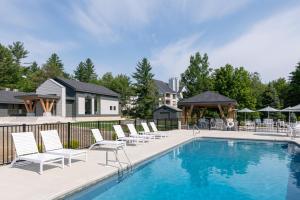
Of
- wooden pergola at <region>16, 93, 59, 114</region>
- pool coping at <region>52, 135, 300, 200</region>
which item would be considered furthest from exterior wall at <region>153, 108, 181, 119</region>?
pool coping at <region>52, 135, 300, 200</region>

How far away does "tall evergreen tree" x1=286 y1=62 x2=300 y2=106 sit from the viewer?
130 feet

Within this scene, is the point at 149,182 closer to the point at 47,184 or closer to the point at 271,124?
the point at 47,184

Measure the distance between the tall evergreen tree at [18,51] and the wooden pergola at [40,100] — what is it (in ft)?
115

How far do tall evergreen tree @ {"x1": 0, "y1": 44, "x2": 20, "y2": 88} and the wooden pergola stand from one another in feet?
70.1

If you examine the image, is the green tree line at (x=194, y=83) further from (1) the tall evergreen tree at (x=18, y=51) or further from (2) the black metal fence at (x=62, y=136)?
(2) the black metal fence at (x=62, y=136)

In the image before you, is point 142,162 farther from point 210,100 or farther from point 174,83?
point 174,83

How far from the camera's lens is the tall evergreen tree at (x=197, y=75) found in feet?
148

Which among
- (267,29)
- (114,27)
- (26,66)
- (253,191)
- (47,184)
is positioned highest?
(26,66)

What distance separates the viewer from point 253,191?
686 cm

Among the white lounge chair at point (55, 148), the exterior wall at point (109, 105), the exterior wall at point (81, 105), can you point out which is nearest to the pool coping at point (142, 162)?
the white lounge chair at point (55, 148)

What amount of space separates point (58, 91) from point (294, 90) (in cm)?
3479

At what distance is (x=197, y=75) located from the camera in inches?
1797

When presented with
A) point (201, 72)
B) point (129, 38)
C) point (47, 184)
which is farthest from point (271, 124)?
point (201, 72)

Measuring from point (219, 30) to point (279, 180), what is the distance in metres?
11.9
